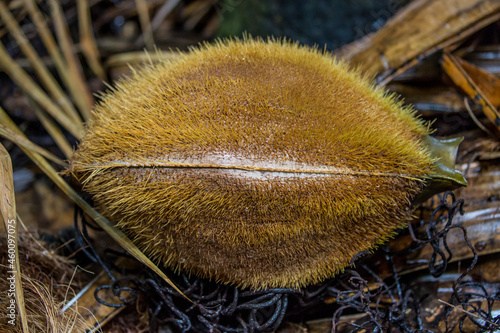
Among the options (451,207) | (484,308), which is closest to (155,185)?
(451,207)

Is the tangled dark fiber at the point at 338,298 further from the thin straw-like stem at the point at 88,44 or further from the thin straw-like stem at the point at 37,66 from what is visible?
the thin straw-like stem at the point at 88,44

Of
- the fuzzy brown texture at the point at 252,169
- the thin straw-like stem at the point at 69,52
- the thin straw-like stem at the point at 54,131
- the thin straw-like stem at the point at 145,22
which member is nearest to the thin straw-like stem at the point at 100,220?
the fuzzy brown texture at the point at 252,169

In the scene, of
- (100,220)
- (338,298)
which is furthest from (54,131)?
(338,298)

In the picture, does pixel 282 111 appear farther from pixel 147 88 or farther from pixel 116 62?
pixel 116 62

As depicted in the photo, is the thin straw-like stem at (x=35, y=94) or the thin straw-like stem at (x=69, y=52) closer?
A: the thin straw-like stem at (x=35, y=94)

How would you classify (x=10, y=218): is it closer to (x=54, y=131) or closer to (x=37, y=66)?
(x=54, y=131)

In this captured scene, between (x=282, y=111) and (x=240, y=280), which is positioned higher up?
(x=282, y=111)
